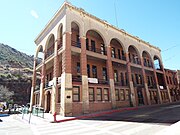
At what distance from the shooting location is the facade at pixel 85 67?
51.7 feet

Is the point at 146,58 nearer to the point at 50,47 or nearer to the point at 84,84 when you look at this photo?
the point at 84,84

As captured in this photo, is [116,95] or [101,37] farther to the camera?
[101,37]

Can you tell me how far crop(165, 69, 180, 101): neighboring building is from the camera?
116ft

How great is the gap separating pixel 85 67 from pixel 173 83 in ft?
111

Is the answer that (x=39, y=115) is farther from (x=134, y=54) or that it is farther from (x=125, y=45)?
(x=134, y=54)

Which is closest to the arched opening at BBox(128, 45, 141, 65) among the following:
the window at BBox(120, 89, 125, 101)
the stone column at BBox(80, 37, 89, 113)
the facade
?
the facade

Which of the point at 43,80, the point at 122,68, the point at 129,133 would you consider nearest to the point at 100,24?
the point at 122,68

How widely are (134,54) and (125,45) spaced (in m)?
5.75

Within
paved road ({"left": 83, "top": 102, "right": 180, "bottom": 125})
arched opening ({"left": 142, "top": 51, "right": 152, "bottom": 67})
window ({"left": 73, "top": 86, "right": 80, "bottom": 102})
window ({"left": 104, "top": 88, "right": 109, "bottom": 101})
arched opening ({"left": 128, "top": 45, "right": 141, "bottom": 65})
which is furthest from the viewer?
arched opening ({"left": 142, "top": 51, "right": 152, "bottom": 67})

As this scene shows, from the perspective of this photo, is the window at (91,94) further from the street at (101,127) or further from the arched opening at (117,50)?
the arched opening at (117,50)

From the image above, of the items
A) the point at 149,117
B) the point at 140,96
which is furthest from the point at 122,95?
the point at 149,117

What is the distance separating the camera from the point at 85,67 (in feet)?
55.9

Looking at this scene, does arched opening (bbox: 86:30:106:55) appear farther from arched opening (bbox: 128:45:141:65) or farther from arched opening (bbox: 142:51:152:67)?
arched opening (bbox: 142:51:152:67)

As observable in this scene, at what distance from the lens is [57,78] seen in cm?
1711
